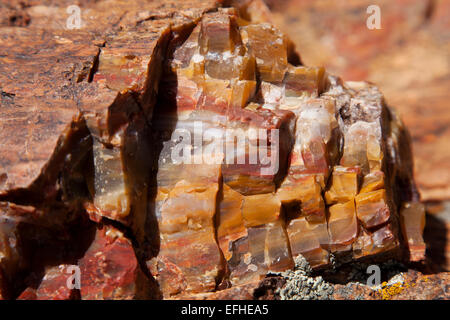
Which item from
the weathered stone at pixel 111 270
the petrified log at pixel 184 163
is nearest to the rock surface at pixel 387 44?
the petrified log at pixel 184 163

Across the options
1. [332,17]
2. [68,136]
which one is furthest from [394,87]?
[68,136]

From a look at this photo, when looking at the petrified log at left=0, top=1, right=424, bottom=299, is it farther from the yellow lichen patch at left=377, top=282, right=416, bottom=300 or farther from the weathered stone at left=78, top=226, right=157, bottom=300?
the yellow lichen patch at left=377, top=282, right=416, bottom=300

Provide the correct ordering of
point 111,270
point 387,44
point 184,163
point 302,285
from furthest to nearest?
point 387,44 < point 184,163 < point 302,285 < point 111,270

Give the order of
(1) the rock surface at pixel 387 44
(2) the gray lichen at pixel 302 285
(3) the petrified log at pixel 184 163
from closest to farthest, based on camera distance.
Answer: (3) the petrified log at pixel 184 163 → (2) the gray lichen at pixel 302 285 → (1) the rock surface at pixel 387 44

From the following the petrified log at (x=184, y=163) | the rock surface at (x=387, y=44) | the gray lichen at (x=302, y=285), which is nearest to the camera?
the petrified log at (x=184, y=163)

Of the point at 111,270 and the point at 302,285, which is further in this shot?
the point at 302,285

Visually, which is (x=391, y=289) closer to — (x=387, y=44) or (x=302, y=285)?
(x=302, y=285)

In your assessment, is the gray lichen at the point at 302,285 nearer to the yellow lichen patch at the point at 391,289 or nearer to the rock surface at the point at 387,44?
the yellow lichen patch at the point at 391,289

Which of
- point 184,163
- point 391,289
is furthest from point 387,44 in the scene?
point 184,163
